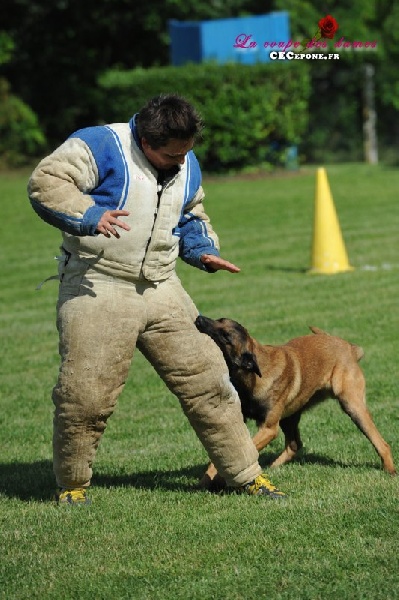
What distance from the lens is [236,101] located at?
82.7 feet

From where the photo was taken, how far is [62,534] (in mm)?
5273

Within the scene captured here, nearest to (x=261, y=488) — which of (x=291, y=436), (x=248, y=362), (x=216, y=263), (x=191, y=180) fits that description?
(x=248, y=362)

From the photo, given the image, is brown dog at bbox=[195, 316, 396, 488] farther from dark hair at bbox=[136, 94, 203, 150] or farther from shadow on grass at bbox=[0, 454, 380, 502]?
dark hair at bbox=[136, 94, 203, 150]

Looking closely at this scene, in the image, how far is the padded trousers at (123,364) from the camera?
217 inches

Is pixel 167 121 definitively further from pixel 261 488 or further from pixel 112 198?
pixel 261 488

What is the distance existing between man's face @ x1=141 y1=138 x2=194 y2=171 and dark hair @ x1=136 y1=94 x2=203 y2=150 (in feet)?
0.08

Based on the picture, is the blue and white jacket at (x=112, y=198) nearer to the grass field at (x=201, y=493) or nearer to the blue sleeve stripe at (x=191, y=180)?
the blue sleeve stripe at (x=191, y=180)

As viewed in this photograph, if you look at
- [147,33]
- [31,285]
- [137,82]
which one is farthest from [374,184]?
[147,33]

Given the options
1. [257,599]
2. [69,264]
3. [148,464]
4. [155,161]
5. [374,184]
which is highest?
[155,161]

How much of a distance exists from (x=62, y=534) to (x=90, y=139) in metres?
1.87

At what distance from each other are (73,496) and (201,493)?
0.69m

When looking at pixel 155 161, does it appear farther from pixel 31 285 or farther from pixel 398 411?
pixel 31 285

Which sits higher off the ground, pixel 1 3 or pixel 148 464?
pixel 1 3

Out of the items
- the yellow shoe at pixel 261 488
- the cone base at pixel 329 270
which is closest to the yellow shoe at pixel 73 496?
the yellow shoe at pixel 261 488
